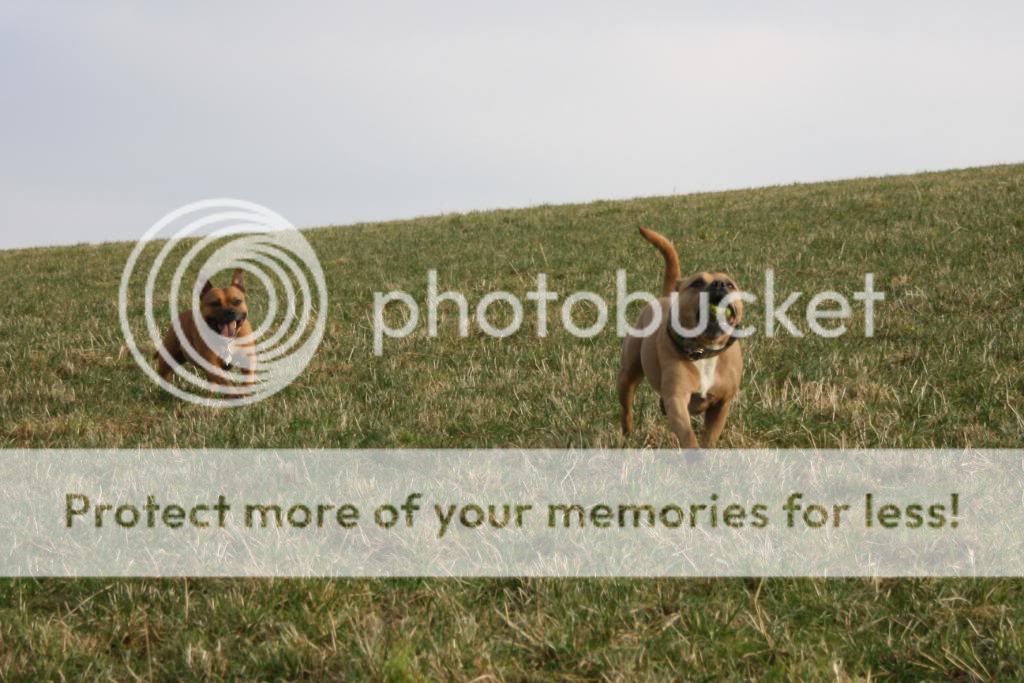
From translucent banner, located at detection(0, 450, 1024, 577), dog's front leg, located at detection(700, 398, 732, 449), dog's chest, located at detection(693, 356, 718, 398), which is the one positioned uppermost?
dog's chest, located at detection(693, 356, 718, 398)

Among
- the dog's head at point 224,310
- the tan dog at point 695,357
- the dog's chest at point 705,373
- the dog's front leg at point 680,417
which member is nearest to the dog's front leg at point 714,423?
the tan dog at point 695,357

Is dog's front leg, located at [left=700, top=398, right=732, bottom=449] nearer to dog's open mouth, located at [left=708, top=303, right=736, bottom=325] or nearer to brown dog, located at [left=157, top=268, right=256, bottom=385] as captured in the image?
dog's open mouth, located at [left=708, top=303, right=736, bottom=325]

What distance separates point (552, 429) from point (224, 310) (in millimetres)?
4400

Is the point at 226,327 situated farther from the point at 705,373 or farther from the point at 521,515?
the point at 705,373

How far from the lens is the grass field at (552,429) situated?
139 inches

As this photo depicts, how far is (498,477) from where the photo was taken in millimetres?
5609

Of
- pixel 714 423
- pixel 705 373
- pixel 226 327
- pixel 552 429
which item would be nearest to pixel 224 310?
pixel 226 327

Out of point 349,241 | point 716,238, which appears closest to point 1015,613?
point 716,238

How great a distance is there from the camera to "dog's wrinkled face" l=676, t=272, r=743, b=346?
5.04 meters

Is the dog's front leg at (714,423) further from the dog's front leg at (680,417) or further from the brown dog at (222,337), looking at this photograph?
the brown dog at (222,337)

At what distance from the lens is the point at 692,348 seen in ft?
17.6

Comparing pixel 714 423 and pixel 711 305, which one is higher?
pixel 711 305

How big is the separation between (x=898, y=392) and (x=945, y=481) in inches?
90.6

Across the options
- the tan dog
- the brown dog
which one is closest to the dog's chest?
the tan dog
